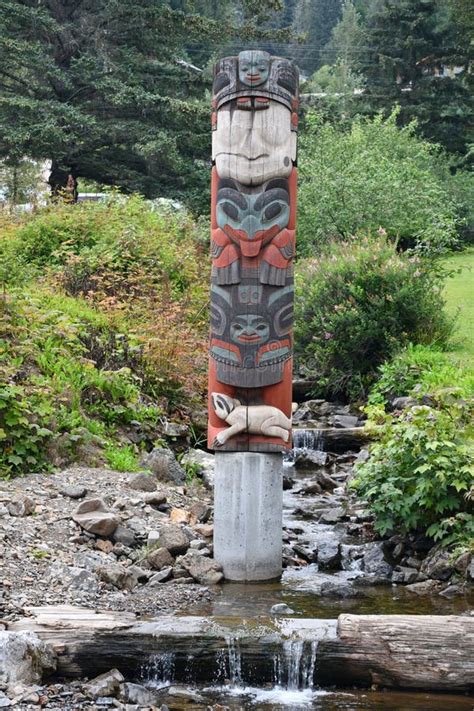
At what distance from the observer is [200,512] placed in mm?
10703

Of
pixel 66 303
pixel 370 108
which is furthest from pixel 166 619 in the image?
pixel 370 108

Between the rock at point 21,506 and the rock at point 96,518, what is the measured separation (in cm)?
39

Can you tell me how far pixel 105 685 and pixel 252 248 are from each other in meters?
3.82

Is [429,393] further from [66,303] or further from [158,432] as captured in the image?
[66,303]

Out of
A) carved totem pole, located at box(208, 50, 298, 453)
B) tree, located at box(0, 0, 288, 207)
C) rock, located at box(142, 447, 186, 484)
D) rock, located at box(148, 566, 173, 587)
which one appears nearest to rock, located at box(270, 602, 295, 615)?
rock, located at box(148, 566, 173, 587)

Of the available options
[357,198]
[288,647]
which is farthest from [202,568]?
[357,198]

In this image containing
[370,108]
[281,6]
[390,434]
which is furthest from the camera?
[370,108]

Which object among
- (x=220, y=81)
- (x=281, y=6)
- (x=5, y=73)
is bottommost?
(x=220, y=81)

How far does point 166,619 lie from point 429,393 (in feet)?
18.8

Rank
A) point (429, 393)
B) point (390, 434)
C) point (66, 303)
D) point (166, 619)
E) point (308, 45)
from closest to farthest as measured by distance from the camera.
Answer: point (166, 619), point (390, 434), point (429, 393), point (66, 303), point (308, 45)

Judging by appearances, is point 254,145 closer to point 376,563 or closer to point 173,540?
point 173,540

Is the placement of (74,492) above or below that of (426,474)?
below

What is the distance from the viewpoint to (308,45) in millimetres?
82062

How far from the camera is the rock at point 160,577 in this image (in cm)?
875
